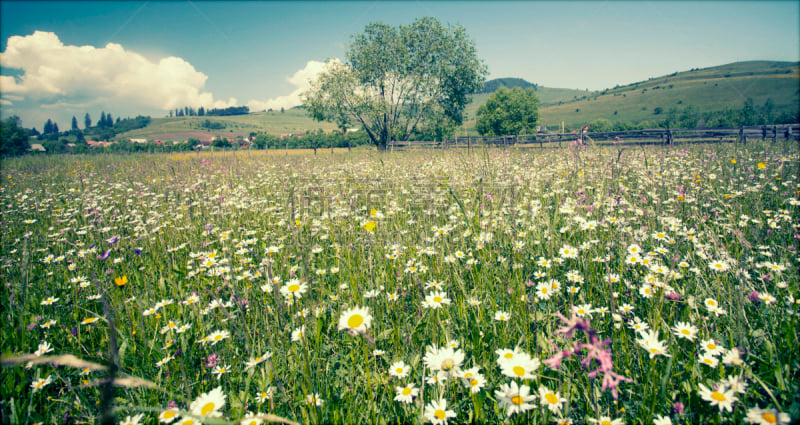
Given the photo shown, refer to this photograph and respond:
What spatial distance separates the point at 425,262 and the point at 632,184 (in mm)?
4175

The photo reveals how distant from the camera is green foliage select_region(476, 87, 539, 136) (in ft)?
271

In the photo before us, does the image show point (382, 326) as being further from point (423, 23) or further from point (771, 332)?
point (423, 23)

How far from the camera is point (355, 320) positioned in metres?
1.53

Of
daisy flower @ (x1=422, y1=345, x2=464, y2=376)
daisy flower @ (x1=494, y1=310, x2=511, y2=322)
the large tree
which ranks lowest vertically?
daisy flower @ (x1=494, y1=310, x2=511, y2=322)

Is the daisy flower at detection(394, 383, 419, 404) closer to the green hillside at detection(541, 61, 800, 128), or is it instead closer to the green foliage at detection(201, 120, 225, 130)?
the green hillside at detection(541, 61, 800, 128)

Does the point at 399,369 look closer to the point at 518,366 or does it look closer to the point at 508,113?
the point at 518,366

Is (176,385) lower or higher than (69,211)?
lower

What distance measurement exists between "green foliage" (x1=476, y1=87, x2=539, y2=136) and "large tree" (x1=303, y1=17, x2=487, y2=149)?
166ft

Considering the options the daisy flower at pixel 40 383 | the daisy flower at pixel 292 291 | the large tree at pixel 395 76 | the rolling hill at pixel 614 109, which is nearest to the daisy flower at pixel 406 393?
the daisy flower at pixel 292 291

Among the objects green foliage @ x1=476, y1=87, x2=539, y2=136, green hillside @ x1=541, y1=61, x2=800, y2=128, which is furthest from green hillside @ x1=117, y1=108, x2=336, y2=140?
green hillside @ x1=541, y1=61, x2=800, y2=128

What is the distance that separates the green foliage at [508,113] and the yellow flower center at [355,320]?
85074 millimetres

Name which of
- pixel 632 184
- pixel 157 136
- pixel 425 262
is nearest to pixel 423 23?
pixel 632 184

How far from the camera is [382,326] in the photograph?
2084mm

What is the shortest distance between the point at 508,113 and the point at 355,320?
90649 millimetres
